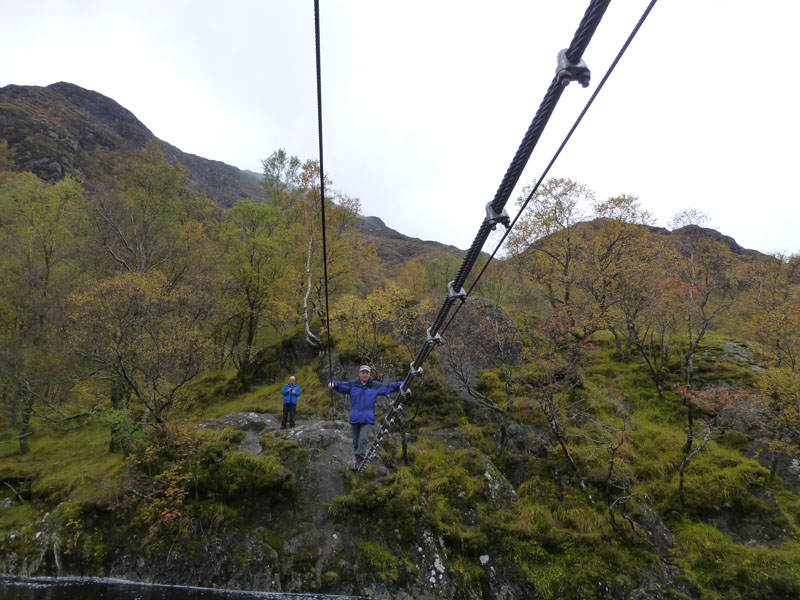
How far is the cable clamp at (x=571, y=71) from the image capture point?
234 centimetres

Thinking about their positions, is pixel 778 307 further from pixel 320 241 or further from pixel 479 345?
pixel 320 241

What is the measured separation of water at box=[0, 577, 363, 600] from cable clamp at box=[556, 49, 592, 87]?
41.2 feet

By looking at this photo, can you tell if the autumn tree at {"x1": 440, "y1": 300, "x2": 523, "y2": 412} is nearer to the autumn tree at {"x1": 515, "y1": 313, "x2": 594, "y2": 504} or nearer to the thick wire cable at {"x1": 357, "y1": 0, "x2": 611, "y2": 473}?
the autumn tree at {"x1": 515, "y1": 313, "x2": 594, "y2": 504}

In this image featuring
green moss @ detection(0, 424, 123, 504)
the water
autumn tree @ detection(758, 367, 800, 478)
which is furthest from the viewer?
green moss @ detection(0, 424, 123, 504)

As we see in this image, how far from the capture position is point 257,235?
2516 cm

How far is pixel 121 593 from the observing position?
1040 cm

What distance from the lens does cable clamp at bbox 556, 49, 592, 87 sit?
7.68ft

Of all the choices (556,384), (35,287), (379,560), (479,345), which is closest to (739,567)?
(556,384)

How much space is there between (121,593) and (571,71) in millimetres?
15138

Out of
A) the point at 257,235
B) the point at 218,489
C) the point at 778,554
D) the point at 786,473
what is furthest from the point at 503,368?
the point at 257,235

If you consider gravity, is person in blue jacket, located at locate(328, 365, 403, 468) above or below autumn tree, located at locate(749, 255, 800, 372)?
below

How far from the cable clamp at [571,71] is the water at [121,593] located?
12.6 meters

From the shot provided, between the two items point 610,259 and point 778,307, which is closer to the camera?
point 778,307

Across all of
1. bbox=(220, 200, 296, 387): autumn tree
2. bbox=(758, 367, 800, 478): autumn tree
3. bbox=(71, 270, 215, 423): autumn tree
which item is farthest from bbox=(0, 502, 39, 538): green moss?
bbox=(758, 367, 800, 478): autumn tree
